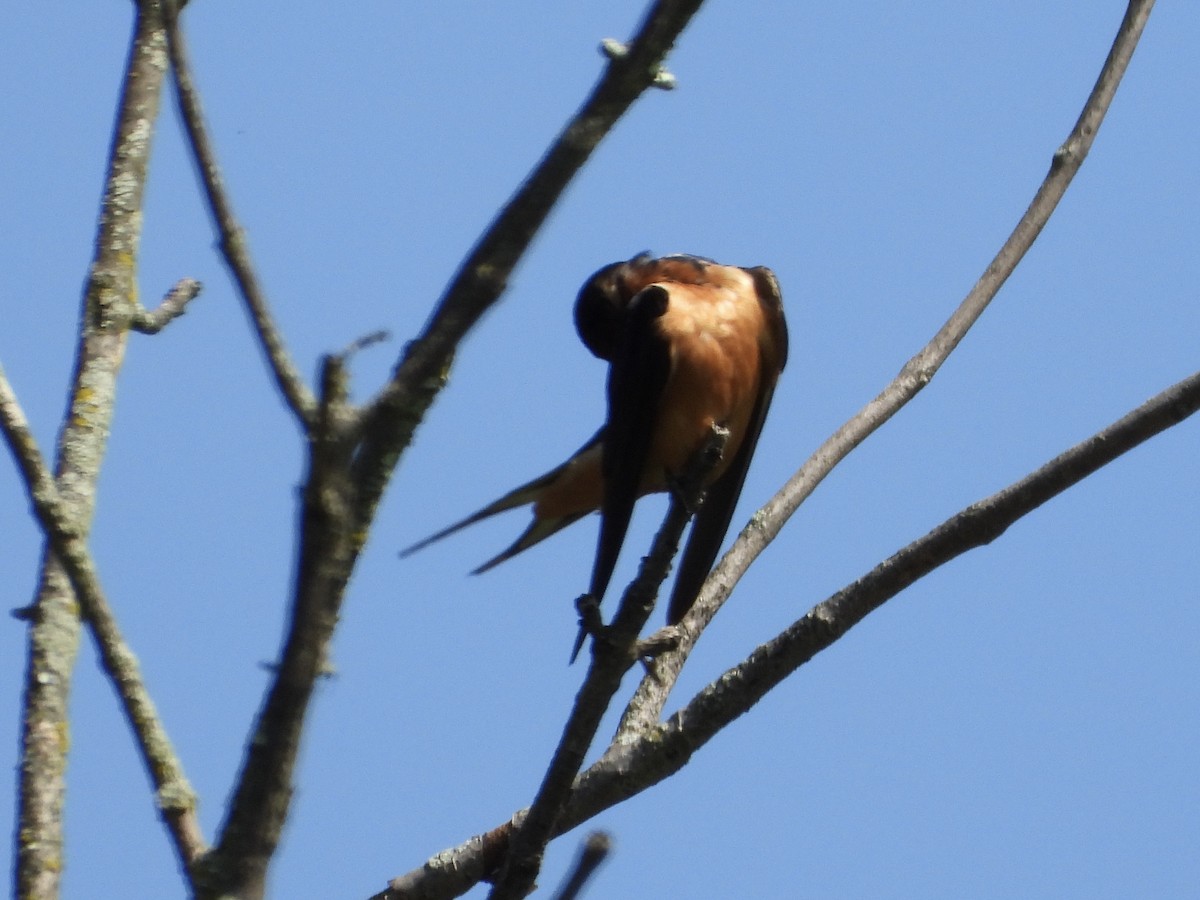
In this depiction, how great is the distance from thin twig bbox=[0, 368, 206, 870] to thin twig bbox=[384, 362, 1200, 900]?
3.22ft

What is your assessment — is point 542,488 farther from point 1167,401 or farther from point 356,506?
point 356,506

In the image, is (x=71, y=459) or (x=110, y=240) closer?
(x=71, y=459)

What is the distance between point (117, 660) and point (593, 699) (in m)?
1.04

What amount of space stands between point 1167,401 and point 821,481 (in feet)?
5.06

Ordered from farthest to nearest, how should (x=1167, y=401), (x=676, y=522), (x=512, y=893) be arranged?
(x=676, y=522)
(x=1167, y=401)
(x=512, y=893)

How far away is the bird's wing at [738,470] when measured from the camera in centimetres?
541

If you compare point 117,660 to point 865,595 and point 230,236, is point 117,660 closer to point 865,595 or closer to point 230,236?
point 230,236

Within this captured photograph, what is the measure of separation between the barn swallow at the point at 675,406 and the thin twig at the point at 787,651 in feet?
4.64

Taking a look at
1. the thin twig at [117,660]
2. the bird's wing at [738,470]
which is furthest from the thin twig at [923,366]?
the thin twig at [117,660]

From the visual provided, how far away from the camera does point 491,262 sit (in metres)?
1.85

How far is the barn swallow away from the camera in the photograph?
5.37 meters

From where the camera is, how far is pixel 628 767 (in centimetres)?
359

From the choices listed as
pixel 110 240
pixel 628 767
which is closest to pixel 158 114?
pixel 110 240

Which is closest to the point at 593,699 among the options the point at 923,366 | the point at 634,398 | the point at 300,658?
the point at 300,658
